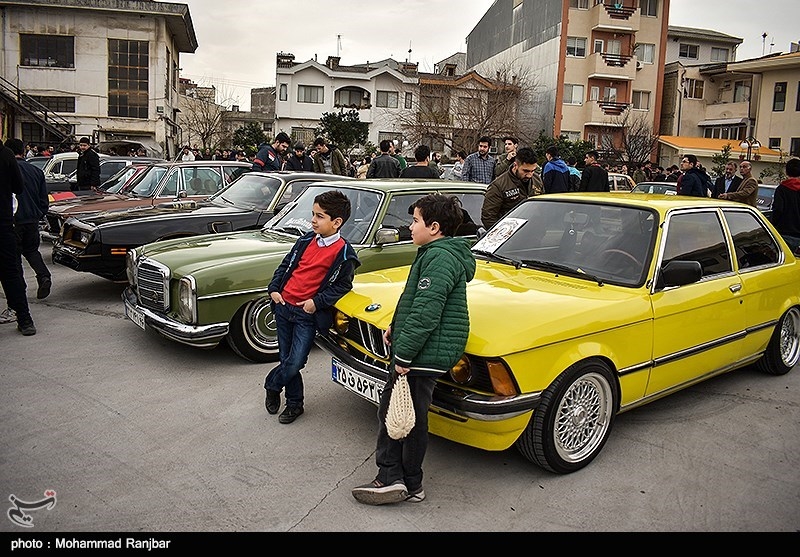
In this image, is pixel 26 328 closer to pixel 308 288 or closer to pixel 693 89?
pixel 308 288

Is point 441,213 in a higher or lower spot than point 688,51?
lower

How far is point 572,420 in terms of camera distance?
3.93 m

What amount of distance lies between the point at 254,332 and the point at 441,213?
3.01m

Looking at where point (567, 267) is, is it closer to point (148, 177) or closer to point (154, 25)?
point (148, 177)

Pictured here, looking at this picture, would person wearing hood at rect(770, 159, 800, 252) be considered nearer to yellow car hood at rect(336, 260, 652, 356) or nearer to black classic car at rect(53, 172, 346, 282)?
yellow car hood at rect(336, 260, 652, 356)

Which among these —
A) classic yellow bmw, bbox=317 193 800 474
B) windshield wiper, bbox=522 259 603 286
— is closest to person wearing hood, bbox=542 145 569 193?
classic yellow bmw, bbox=317 193 800 474

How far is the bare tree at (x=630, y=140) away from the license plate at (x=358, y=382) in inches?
1400

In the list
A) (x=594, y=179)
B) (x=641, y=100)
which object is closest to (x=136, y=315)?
(x=594, y=179)

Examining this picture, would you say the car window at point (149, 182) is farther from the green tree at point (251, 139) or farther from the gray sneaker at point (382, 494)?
the green tree at point (251, 139)

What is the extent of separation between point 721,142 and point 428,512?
4360 cm

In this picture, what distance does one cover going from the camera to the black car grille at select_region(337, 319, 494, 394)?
3623mm

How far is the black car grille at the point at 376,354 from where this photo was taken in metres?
3.62

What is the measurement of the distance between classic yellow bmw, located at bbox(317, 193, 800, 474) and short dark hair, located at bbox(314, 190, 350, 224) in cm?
54

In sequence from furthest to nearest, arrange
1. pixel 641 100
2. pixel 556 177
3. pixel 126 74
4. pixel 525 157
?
pixel 641 100 < pixel 126 74 < pixel 556 177 < pixel 525 157
